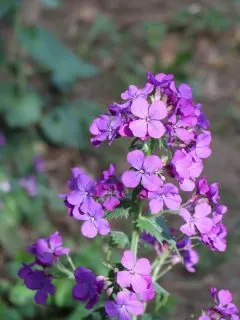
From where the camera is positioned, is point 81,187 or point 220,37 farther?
point 220,37

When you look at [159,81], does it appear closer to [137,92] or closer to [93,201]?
[137,92]

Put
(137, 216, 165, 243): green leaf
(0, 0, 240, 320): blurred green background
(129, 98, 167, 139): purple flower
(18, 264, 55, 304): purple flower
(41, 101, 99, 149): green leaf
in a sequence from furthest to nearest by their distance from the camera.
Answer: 1. (41, 101, 99, 149): green leaf
2. (0, 0, 240, 320): blurred green background
3. (18, 264, 55, 304): purple flower
4. (137, 216, 165, 243): green leaf
5. (129, 98, 167, 139): purple flower

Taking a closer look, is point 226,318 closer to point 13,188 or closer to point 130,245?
point 130,245

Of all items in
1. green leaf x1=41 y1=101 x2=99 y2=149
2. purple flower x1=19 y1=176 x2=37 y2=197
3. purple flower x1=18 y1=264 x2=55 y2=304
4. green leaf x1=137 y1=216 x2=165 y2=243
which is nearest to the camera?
green leaf x1=137 y1=216 x2=165 y2=243

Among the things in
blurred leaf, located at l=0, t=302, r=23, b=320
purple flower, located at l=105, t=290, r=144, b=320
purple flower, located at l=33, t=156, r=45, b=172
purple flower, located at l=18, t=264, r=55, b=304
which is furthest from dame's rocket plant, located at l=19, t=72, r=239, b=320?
purple flower, located at l=33, t=156, r=45, b=172

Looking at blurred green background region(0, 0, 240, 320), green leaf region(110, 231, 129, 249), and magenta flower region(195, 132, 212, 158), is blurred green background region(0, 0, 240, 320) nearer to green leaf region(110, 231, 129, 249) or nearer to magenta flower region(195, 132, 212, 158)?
green leaf region(110, 231, 129, 249)

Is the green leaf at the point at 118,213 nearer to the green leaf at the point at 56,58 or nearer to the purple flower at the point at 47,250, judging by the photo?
the purple flower at the point at 47,250

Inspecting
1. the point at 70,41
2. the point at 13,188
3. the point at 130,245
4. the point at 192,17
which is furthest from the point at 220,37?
the point at 130,245
